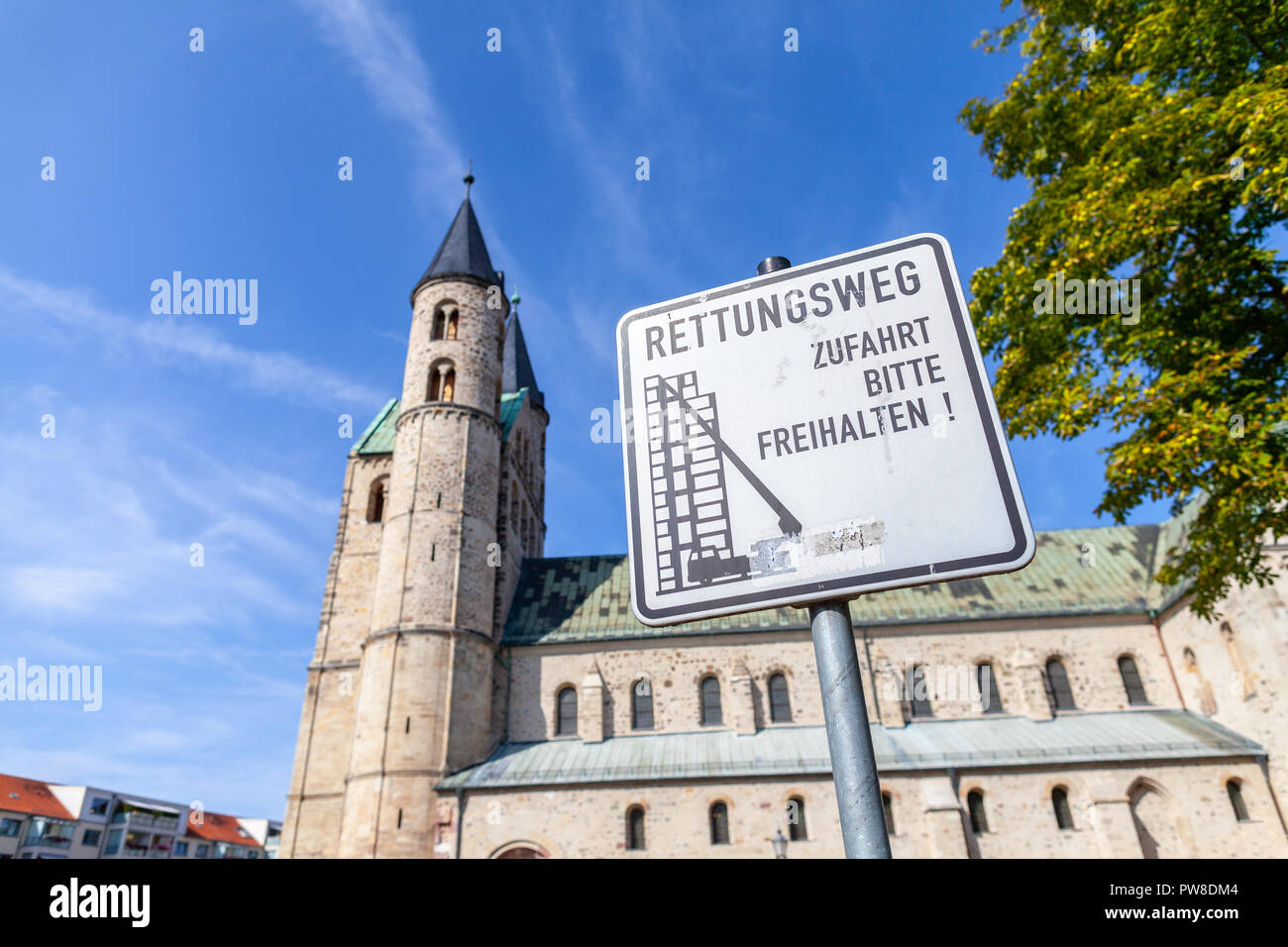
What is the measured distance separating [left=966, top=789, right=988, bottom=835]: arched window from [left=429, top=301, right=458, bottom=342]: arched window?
23.6 metres

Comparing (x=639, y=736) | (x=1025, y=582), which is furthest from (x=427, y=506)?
(x=1025, y=582)

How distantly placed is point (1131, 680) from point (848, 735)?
94.8 feet

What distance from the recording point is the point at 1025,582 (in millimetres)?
27031

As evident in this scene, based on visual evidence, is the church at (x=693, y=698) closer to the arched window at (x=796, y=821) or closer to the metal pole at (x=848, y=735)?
the arched window at (x=796, y=821)

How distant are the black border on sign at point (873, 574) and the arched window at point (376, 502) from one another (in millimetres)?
28366

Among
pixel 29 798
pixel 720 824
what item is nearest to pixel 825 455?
pixel 720 824

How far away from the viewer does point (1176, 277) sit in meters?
9.11

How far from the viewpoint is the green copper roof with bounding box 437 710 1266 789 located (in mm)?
21578

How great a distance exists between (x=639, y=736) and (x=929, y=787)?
354 inches

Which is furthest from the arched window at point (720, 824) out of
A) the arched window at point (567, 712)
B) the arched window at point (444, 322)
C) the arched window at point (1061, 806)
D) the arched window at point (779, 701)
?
the arched window at point (444, 322)

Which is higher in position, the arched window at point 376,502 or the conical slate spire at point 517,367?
the conical slate spire at point 517,367

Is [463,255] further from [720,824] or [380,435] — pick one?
[720,824]

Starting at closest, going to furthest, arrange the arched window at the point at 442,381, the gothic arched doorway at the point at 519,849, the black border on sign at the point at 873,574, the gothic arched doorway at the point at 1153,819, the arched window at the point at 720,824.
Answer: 1. the black border on sign at the point at 873,574
2. the gothic arched doorway at the point at 1153,819
3. the gothic arched doorway at the point at 519,849
4. the arched window at the point at 720,824
5. the arched window at the point at 442,381

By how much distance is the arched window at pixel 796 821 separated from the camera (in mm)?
21291
